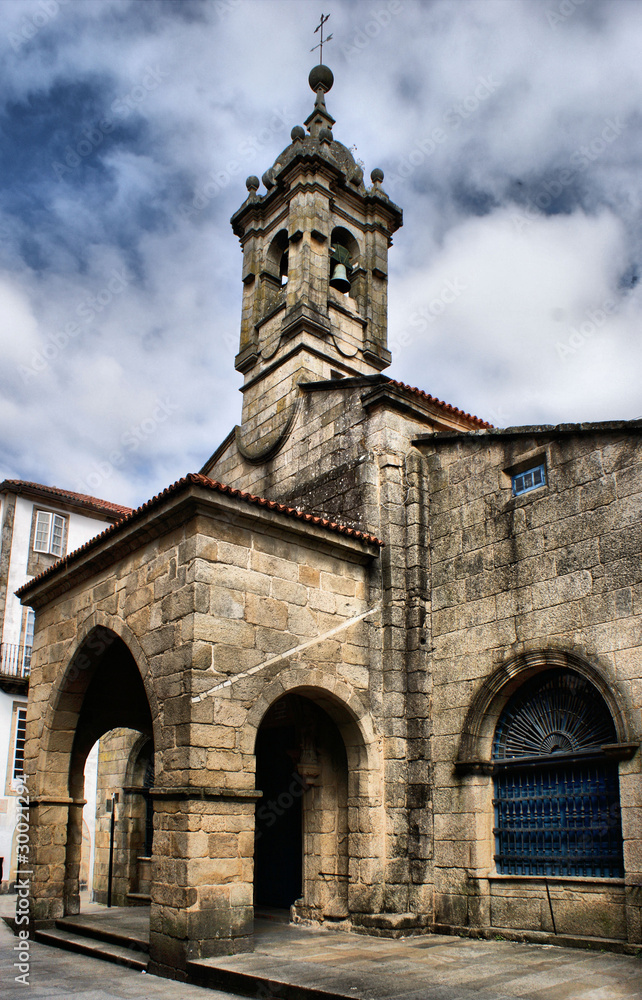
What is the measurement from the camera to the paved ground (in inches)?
211

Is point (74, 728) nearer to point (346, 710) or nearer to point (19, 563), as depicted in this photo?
point (346, 710)

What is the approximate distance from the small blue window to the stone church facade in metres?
0.02

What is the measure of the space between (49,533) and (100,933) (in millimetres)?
12784

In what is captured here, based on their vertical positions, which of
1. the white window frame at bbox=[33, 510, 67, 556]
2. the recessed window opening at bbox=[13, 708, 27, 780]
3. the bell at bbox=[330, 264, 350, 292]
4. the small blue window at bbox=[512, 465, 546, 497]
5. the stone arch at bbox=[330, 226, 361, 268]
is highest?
the stone arch at bbox=[330, 226, 361, 268]

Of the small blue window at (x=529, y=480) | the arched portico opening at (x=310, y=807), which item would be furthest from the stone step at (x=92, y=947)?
the small blue window at (x=529, y=480)

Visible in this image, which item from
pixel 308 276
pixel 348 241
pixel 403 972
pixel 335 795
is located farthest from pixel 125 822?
pixel 348 241

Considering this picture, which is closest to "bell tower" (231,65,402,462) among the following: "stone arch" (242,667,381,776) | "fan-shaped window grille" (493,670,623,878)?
"stone arch" (242,667,381,776)

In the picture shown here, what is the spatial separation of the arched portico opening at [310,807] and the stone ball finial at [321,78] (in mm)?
11949

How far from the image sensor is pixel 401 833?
27.0ft

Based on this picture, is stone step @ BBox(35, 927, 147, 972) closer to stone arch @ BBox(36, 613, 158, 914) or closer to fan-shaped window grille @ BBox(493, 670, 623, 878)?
stone arch @ BBox(36, 613, 158, 914)

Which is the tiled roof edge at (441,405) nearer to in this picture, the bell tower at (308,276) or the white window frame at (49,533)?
the bell tower at (308,276)

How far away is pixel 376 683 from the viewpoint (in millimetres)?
8703

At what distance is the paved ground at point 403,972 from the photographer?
5.36 m

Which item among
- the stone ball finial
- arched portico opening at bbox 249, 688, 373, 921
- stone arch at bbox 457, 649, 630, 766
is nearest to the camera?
stone arch at bbox 457, 649, 630, 766
